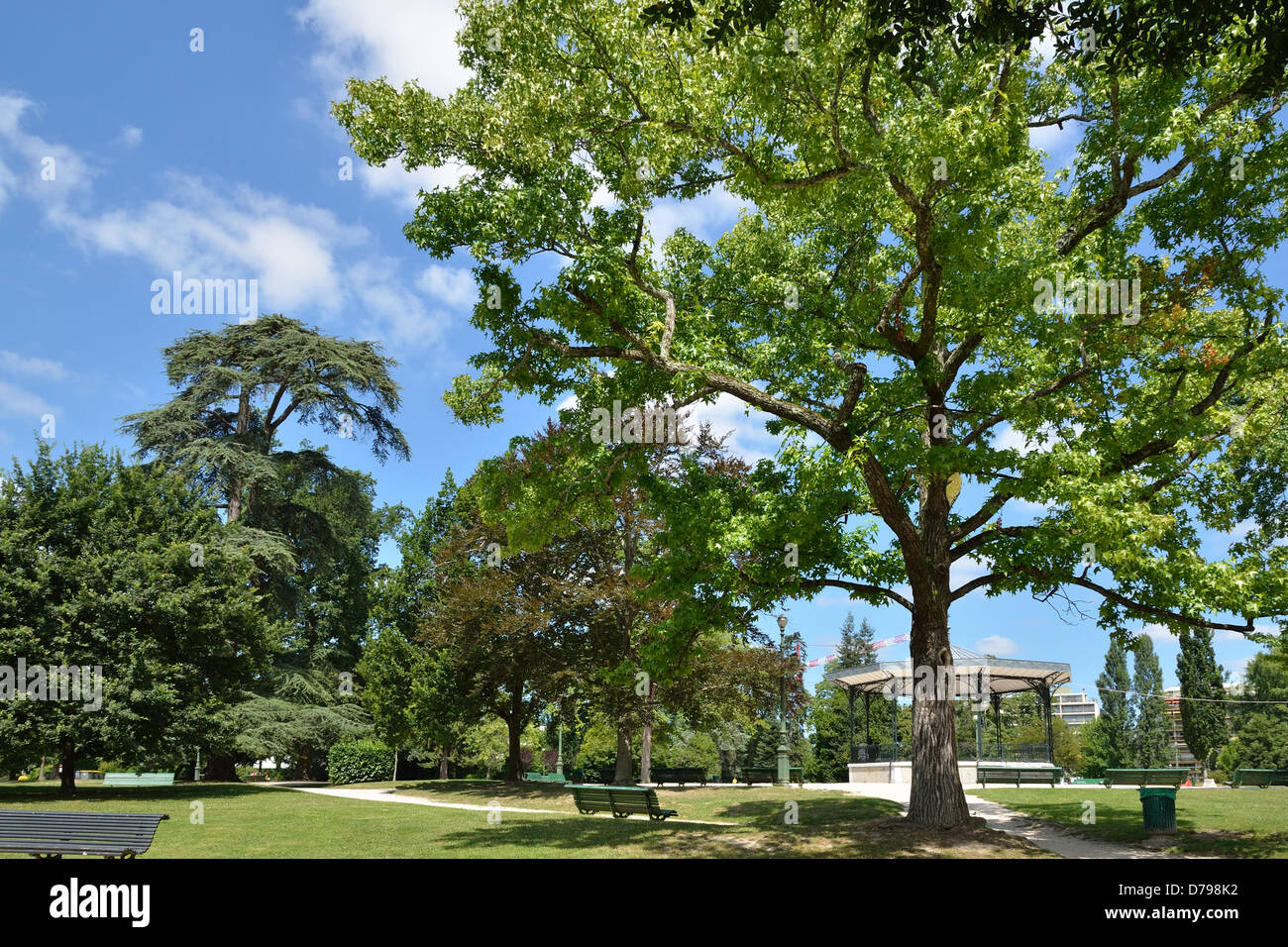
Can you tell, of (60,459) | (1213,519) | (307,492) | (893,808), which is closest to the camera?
(1213,519)

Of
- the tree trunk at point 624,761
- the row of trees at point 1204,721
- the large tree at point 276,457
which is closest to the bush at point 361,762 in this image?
the large tree at point 276,457

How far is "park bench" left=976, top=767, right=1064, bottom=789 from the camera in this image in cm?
2591

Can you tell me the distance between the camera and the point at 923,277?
1401 cm

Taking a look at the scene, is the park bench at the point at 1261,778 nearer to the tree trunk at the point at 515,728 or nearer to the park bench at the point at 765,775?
the park bench at the point at 765,775

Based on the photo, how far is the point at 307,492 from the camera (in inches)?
1545

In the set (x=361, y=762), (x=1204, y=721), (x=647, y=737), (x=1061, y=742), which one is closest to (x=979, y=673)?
(x=647, y=737)

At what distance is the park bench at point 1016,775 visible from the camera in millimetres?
25906

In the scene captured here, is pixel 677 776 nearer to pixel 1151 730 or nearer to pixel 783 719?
pixel 783 719

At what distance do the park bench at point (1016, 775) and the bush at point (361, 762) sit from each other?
25.2 m

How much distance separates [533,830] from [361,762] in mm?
24469

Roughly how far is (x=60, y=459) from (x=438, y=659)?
47.5 ft

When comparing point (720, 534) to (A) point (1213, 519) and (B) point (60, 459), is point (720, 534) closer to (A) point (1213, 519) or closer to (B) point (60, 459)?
(A) point (1213, 519)

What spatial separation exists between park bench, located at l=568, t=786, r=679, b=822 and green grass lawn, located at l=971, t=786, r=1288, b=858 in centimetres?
818
